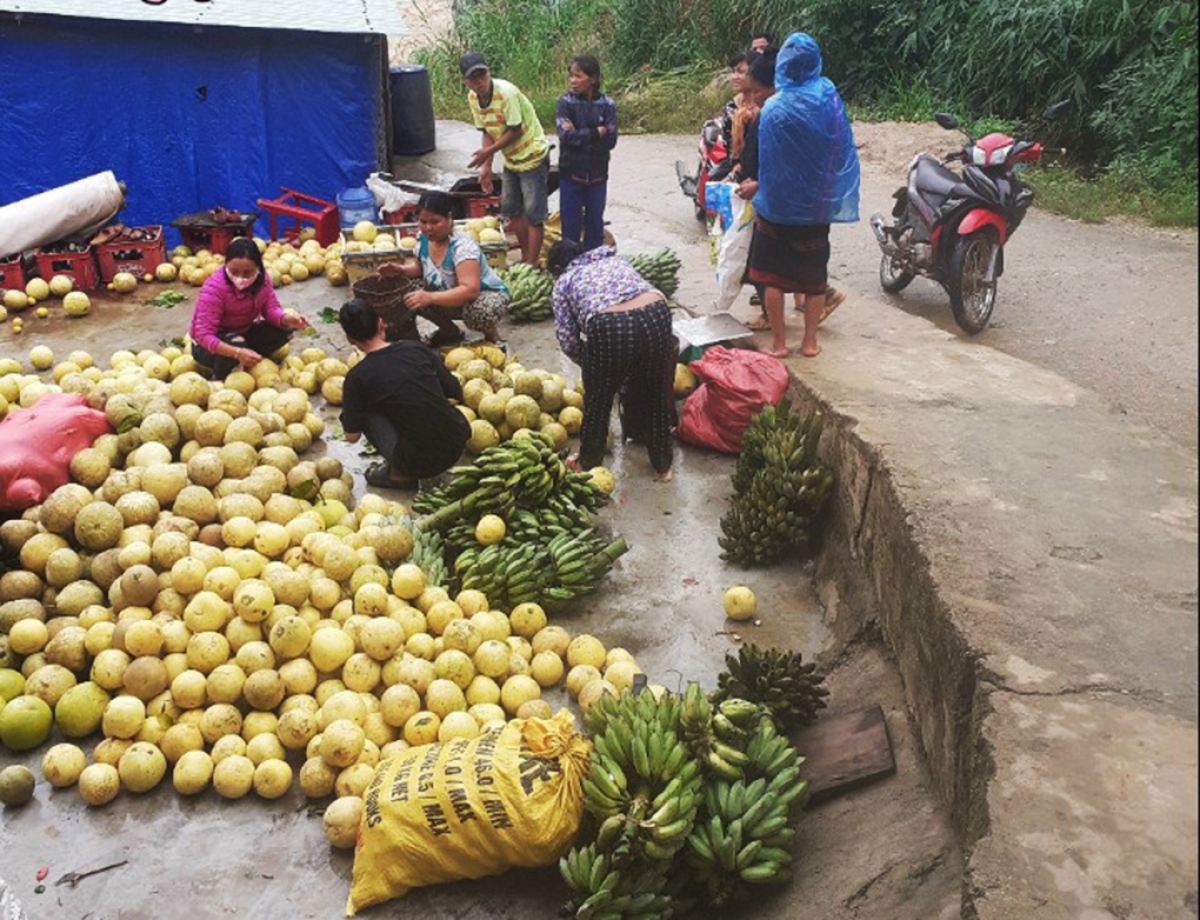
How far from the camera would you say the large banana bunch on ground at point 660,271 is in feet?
29.1

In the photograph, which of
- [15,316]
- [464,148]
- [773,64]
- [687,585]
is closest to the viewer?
[687,585]

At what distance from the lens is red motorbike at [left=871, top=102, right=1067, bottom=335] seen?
7.51 m

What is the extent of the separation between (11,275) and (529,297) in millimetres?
4635

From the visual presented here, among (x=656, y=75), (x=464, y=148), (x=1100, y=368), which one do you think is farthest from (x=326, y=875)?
(x=656, y=75)

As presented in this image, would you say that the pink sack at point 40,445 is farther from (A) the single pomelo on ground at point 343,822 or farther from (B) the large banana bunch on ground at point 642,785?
(B) the large banana bunch on ground at point 642,785

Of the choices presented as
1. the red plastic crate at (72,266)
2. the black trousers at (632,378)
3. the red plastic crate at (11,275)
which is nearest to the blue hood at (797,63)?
the black trousers at (632,378)

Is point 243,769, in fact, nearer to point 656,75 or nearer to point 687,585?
point 687,585

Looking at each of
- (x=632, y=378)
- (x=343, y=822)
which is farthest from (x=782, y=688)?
(x=632, y=378)

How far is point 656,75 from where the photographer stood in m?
19.4

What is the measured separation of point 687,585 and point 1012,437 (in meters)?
1.84

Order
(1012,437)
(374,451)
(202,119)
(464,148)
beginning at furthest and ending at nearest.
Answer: (464,148) → (202,119) → (374,451) → (1012,437)

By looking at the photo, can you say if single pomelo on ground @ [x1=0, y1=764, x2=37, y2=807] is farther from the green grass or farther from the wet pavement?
the green grass

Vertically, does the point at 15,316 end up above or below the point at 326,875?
above

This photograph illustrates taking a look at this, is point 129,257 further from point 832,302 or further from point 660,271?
point 832,302
